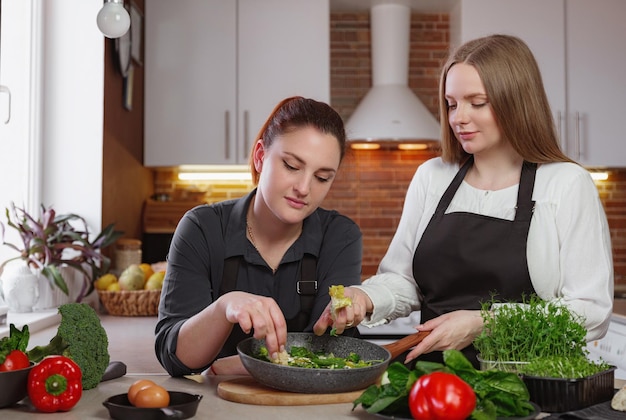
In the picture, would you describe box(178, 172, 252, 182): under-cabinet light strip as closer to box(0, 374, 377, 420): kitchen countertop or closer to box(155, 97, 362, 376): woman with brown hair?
box(155, 97, 362, 376): woman with brown hair

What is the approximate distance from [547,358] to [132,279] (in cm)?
243

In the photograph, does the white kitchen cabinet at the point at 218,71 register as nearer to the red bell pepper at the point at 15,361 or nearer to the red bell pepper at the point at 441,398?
the red bell pepper at the point at 15,361

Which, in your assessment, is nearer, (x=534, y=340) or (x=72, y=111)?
(x=534, y=340)

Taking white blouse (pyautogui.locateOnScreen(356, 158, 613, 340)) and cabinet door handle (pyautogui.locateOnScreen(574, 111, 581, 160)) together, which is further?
cabinet door handle (pyautogui.locateOnScreen(574, 111, 581, 160))

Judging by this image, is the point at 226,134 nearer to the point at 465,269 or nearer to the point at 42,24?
the point at 42,24

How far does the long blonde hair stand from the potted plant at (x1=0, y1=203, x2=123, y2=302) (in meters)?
2.00

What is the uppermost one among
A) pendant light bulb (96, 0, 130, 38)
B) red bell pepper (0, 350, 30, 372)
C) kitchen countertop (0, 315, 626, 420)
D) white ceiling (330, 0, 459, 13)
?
white ceiling (330, 0, 459, 13)

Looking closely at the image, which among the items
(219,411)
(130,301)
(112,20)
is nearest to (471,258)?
(219,411)

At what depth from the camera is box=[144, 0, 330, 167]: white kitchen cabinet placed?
4691 mm

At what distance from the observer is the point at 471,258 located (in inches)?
83.3

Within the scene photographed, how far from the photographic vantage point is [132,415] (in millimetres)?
1354

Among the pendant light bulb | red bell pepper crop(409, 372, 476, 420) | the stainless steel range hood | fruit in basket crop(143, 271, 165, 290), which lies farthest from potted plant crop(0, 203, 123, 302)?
red bell pepper crop(409, 372, 476, 420)

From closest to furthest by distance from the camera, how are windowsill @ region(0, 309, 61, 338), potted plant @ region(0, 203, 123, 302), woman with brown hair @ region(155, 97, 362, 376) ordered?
woman with brown hair @ region(155, 97, 362, 376) → windowsill @ region(0, 309, 61, 338) → potted plant @ region(0, 203, 123, 302)

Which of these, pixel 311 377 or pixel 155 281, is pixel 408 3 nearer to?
pixel 155 281
